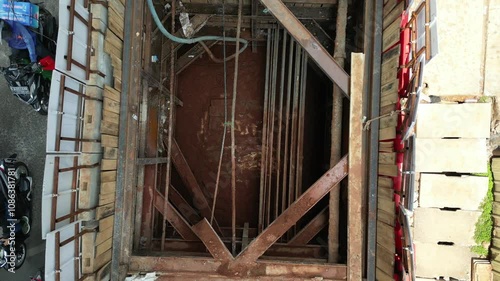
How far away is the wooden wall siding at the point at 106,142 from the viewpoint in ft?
10.4

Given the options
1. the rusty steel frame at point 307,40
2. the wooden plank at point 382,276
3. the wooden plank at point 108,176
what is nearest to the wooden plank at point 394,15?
the rusty steel frame at point 307,40

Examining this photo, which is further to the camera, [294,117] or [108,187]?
[294,117]

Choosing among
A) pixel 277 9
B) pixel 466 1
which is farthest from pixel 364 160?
pixel 466 1

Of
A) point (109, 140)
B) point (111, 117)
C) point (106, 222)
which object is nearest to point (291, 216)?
point (106, 222)

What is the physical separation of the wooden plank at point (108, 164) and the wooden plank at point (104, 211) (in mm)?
383

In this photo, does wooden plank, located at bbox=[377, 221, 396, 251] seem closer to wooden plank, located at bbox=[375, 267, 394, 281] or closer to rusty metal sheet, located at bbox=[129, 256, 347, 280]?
wooden plank, located at bbox=[375, 267, 394, 281]

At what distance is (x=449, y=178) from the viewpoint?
129 inches

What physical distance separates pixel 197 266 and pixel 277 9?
2.81 m

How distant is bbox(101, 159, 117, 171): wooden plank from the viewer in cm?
326

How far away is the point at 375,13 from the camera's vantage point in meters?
3.33

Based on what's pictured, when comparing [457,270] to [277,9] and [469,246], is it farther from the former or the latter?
[277,9]

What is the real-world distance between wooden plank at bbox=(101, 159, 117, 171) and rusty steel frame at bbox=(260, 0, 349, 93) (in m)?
2.26

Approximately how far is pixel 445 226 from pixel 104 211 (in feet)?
11.5

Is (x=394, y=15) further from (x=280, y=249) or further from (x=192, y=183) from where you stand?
(x=192, y=183)
